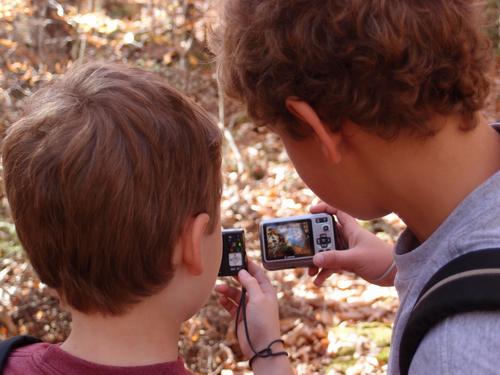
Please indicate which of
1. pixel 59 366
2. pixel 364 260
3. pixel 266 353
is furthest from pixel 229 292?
pixel 59 366

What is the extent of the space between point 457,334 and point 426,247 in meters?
0.34

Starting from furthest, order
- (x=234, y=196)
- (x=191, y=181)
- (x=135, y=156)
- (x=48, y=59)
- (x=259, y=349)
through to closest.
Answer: (x=234, y=196) → (x=48, y=59) → (x=259, y=349) → (x=191, y=181) → (x=135, y=156)

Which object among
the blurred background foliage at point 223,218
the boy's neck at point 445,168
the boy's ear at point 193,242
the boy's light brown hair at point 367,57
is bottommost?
the blurred background foliage at point 223,218

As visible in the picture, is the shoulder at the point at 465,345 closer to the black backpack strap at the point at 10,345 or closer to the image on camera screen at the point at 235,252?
the black backpack strap at the point at 10,345

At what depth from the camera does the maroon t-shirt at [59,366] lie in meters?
1.50

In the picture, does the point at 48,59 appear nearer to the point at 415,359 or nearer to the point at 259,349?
the point at 259,349

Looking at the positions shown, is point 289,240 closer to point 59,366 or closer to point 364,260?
point 364,260

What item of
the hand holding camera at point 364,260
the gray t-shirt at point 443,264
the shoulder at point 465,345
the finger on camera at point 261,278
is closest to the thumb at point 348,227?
the hand holding camera at point 364,260

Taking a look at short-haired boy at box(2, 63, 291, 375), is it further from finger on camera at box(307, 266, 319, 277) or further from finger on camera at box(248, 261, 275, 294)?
finger on camera at box(307, 266, 319, 277)

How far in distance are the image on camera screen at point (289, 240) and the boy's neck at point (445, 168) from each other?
951 mm

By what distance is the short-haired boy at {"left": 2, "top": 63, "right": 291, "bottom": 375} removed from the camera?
4.88 ft

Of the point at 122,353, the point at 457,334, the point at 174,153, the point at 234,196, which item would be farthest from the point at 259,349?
the point at 234,196

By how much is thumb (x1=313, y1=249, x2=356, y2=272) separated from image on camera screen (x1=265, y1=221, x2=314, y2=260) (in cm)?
11

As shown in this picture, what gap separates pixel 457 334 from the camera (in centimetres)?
122
